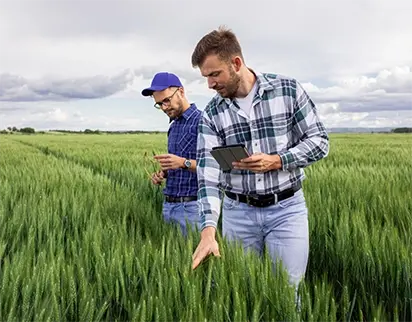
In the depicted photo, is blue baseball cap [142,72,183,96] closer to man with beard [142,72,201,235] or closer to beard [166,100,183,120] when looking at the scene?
man with beard [142,72,201,235]

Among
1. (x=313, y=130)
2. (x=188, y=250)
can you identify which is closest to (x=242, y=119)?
(x=313, y=130)

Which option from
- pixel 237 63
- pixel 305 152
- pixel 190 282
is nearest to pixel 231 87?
pixel 237 63

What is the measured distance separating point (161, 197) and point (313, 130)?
231cm

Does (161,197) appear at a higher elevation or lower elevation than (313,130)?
lower

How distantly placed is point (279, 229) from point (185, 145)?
0.93 metres

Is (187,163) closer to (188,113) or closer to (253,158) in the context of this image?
(188,113)

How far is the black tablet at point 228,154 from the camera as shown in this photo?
1.73 m

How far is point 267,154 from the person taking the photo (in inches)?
73.8

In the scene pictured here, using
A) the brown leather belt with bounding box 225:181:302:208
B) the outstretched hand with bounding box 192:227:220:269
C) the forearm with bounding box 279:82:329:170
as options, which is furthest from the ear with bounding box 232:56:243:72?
the outstretched hand with bounding box 192:227:220:269

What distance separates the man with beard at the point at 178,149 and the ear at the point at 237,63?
0.80 metres

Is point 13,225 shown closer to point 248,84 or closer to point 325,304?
point 248,84

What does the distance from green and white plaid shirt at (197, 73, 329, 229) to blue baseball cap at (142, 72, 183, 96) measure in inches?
24.7

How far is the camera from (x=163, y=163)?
2.58m

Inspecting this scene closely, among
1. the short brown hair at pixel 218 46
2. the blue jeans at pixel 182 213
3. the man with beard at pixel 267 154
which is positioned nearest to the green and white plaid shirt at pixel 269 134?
the man with beard at pixel 267 154
